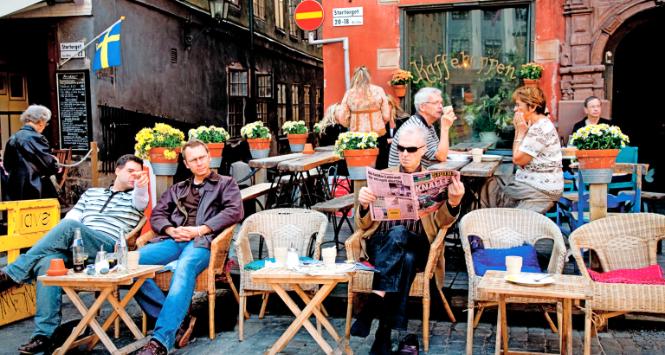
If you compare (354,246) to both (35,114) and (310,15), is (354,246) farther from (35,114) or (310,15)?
(310,15)

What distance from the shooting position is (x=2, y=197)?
9.95 metres

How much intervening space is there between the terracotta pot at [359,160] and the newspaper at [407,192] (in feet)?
3.43

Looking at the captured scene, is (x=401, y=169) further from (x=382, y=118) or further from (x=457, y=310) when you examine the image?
(x=382, y=118)

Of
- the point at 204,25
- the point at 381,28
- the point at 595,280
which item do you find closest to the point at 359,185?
the point at 595,280

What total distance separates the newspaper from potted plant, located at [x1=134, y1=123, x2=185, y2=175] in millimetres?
2260

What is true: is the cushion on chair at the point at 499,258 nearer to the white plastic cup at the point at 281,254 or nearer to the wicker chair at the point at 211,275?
the white plastic cup at the point at 281,254

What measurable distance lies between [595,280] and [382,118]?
4.88 m

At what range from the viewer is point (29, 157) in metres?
8.77

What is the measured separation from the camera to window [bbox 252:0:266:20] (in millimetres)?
20422

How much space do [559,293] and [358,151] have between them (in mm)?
2478

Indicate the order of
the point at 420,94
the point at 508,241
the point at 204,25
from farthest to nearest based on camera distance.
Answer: the point at 204,25 → the point at 420,94 → the point at 508,241

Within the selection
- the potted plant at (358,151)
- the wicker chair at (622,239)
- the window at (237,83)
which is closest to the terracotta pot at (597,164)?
the wicker chair at (622,239)

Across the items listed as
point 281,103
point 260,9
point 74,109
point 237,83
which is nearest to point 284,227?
point 74,109

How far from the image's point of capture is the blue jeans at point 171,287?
16.9 ft
